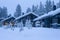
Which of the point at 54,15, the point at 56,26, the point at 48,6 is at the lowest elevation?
the point at 56,26

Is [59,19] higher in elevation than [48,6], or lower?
lower

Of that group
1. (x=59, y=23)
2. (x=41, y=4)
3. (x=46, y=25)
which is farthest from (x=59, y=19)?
(x=41, y=4)

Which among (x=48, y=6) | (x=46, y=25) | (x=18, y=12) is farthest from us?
(x=18, y=12)

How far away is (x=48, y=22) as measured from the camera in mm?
34438

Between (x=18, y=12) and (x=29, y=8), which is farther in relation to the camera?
(x=29, y=8)

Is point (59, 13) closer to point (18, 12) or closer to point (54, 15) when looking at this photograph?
point (54, 15)

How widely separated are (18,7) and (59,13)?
76977 mm

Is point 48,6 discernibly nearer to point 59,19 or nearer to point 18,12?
point 18,12

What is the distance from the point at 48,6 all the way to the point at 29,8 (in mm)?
38977

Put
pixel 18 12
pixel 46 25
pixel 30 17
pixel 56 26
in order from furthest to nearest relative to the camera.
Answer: pixel 18 12, pixel 30 17, pixel 46 25, pixel 56 26

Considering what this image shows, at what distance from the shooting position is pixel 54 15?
32.0m

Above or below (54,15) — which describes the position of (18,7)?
above

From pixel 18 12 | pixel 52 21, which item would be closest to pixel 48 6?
pixel 18 12

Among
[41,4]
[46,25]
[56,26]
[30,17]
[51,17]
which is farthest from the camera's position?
[41,4]
